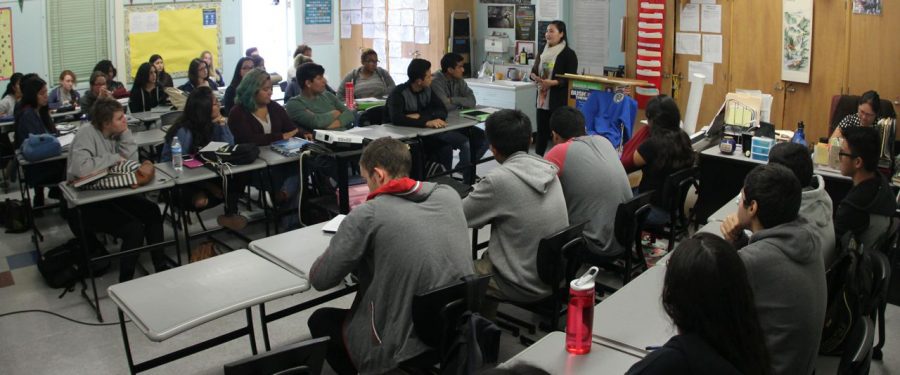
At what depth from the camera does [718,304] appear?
72.2 inches

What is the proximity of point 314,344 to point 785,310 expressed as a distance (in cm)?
140

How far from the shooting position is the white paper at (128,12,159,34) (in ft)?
30.8

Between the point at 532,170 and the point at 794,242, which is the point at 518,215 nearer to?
the point at 532,170

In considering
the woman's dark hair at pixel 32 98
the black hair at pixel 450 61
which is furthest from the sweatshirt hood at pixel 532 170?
the woman's dark hair at pixel 32 98

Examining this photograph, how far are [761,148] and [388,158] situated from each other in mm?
3242

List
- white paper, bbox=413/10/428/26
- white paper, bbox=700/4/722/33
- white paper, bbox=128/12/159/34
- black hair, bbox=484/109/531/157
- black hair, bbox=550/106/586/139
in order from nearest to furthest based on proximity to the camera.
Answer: black hair, bbox=484/109/531/157
black hair, bbox=550/106/586/139
white paper, bbox=700/4/722/33
white paper, bbox=128/12/159/34
white paper, bbox=413/10/428/26

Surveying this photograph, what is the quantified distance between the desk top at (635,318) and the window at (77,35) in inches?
305

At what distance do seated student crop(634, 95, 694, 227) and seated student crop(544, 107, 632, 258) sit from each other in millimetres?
695

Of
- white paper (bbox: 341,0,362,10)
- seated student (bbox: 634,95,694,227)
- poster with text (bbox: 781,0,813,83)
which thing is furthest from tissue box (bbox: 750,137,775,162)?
white paper (bbox: 341,0,362,10)

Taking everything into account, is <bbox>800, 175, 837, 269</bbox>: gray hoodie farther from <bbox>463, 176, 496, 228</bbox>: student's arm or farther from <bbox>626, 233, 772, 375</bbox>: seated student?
<bbox>626, 233, 772, 375</bbox>: seated student

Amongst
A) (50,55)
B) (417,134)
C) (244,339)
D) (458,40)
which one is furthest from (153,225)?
(458,40)

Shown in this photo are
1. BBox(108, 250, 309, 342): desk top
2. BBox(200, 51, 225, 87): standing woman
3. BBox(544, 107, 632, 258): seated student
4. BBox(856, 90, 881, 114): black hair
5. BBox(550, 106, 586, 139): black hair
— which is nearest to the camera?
BBox(108, 250, 309, 342): desk top

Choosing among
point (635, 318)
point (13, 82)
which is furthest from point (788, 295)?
point (13, 82)

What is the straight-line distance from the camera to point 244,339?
4.35 m
